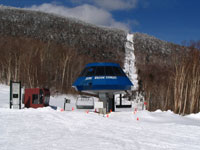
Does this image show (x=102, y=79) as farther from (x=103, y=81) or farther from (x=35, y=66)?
(x=35, y=66)

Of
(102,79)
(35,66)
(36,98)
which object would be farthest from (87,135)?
(35,66)

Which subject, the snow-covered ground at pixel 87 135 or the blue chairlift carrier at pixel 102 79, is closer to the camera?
the snow-covered ground at pixel 87 135

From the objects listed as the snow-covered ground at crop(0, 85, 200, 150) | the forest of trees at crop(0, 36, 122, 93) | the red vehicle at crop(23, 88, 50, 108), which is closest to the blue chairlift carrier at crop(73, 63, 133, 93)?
the red vehicle at crop(23, 88, 50, 108)

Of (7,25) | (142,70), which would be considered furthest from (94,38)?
(142,70)

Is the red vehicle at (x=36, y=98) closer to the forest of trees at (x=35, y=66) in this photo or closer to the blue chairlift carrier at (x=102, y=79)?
the blue chairlift carrier at (x=102, y=79)

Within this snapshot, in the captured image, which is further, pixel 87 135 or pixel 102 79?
pixel 102 79

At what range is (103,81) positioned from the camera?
2202 cm

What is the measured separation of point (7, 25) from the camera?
115m

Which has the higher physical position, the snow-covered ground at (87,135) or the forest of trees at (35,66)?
the forest of trees at (35,66)

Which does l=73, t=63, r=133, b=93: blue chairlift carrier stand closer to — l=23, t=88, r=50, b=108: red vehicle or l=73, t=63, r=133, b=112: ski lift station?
l=73, t=63, r=133, b=112: ski lift station

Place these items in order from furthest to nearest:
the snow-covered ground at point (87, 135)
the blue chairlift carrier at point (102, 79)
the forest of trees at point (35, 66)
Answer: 1. the forest of trees at point (35, 66)
2. the blue chairlift carrier at point (102, 79)
3. the snow-covered ground at point (87, 135)

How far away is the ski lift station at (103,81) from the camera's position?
22.0 metres

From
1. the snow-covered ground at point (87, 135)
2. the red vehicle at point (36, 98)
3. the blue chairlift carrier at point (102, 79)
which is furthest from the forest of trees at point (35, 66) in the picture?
the snow-covered ground at point (87, 135)

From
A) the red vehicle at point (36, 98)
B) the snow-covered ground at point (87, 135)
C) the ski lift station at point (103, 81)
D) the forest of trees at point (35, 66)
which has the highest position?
the forest of trees at point (35, 66)
